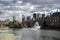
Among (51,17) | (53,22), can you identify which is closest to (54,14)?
(51,17)

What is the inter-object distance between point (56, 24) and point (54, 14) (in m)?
1.40

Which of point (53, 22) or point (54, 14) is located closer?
point (53, 22)

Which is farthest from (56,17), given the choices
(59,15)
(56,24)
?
(56,24)

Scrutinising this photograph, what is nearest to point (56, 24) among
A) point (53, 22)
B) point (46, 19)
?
point (53, 22)

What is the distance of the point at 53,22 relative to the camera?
1723 cm

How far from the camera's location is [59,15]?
19.1 meters

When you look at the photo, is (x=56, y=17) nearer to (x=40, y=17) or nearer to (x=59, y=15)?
(x=59, y=15)

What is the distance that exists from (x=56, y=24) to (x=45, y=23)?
216 centimetres

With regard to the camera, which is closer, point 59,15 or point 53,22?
point 53,22

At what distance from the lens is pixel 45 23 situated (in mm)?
19656

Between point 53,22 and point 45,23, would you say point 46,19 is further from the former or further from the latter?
point 53,22

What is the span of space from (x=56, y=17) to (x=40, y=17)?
2.10m

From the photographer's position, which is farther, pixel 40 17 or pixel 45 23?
pixel 45 23

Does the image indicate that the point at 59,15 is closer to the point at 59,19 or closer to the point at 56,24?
the point at 59,19
